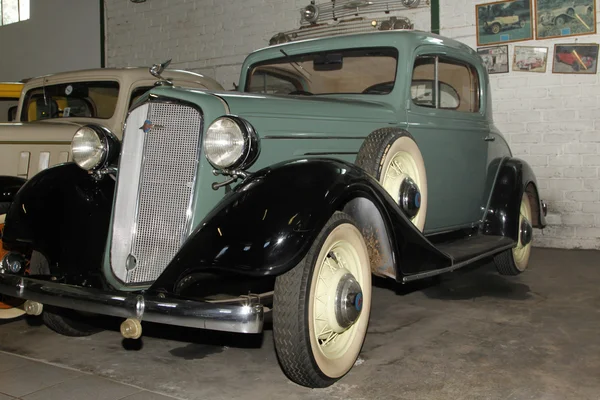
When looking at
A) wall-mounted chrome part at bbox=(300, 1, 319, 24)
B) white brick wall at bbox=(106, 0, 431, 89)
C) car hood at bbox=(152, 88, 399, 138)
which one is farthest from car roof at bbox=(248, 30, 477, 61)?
wall-mounted chrome part at bbox=(300, 1, 319, 24)

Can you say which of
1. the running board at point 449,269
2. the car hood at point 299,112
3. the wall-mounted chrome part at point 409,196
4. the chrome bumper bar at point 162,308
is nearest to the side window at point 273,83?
the car hood at point 299,112

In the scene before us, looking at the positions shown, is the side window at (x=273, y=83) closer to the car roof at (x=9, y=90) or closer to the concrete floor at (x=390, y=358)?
the concrete floor at (x=390, y=358)

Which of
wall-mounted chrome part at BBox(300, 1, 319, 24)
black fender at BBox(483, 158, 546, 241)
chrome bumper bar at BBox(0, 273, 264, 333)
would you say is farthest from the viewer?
wall-mounted chrome part at BBox(300, 1, 319, 24)

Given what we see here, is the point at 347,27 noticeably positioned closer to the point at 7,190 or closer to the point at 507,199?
the point at 507,199

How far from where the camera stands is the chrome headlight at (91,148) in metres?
3.19

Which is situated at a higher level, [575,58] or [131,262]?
[575,58]

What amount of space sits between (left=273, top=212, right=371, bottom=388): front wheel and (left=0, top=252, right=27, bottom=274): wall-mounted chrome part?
1.52 metres

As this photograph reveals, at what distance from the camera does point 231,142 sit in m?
2.66

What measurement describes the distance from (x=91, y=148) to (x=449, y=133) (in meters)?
2.35

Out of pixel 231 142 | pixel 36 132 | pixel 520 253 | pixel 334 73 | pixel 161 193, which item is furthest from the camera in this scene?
pixel 520 253

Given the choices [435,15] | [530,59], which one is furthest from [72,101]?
[530,59]

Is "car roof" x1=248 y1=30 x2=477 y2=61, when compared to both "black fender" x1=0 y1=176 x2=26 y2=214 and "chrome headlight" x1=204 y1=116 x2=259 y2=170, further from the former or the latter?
"black fender" x1=0 y1=176 x2=26 y2=214

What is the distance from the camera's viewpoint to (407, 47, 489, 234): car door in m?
4.04

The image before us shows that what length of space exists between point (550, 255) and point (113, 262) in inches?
184
